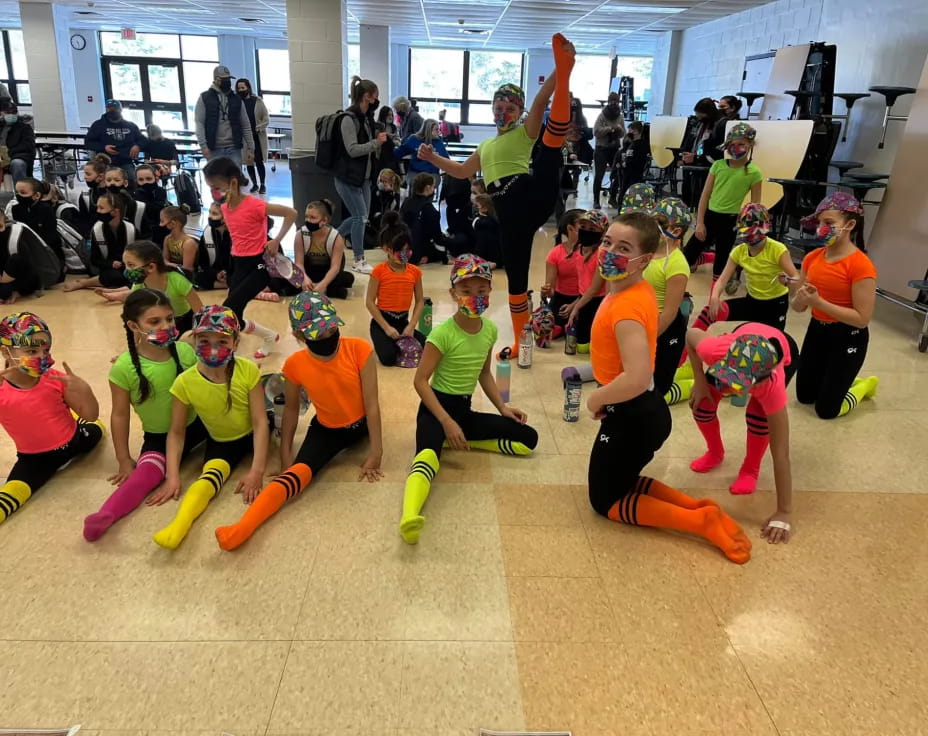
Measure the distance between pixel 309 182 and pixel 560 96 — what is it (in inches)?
215

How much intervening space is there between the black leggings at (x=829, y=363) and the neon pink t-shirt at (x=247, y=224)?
138 inches

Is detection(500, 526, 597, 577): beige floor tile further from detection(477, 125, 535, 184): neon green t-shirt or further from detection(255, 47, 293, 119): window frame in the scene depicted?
detection(255, 47, 293, 119): window frame

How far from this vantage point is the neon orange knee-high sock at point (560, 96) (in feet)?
10.4

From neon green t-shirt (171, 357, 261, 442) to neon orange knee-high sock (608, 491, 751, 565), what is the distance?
65.1 inches

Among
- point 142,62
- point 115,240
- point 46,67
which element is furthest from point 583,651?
point 142,62

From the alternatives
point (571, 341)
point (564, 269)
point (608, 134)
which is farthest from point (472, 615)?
point (608, 134)

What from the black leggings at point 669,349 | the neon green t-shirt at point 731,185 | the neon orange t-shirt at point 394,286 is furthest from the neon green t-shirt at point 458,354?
the neon green t-shirt at point 731,185

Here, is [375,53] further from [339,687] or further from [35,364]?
[339,687]

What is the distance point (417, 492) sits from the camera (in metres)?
2.64

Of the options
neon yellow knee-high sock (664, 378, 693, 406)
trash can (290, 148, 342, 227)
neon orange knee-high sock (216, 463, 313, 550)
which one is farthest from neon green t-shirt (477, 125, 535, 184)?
trash can (290, 148, 342, 227)

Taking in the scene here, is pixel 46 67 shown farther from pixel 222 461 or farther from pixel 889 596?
pixel 889 596

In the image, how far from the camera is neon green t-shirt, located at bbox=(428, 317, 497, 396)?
2.94 meters

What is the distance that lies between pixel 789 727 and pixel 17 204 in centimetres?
686

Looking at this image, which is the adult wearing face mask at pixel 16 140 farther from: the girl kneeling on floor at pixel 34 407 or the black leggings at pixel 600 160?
the black leggings at pixel 600 160
